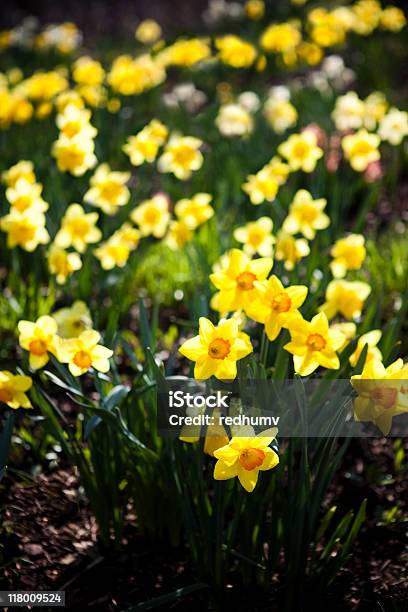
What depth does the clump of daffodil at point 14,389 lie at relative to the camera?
1.59 metres

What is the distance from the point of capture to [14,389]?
161 cm

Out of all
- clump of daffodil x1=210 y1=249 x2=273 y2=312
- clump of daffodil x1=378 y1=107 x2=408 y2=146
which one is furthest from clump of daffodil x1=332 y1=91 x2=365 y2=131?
clump of daffodil x1=210 y1=249 x2=273 y2=312

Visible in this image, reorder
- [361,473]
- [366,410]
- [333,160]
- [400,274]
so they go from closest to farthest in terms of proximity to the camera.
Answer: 1. [366,410]
2. [361,473]
3. [400,274]
4. [333,160]

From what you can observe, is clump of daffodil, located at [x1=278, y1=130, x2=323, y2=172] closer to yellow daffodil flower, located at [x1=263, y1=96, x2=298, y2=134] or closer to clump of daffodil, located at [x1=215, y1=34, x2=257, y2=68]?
yellow daffodil flower, located at [x1=263, y1=96, x2=298, y2=134]

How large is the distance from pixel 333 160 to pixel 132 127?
45.0 inches

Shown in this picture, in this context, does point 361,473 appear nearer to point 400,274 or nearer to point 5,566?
point 400,274

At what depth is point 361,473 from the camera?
206 cm

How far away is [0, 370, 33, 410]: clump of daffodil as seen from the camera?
159cm

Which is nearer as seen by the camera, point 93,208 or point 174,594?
point 174,594

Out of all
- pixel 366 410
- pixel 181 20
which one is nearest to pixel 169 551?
pixel 366 410

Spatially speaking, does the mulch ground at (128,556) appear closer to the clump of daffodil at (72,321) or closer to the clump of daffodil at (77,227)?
the clump of daffodil at (72,321)

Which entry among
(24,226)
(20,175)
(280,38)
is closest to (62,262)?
(24,226)

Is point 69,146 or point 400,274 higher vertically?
point 69,146

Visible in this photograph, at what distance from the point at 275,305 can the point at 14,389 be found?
64 centimetres
